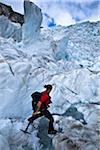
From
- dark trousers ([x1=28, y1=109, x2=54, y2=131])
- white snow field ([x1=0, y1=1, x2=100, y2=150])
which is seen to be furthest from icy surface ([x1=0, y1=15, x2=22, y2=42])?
dark trousers ([x1=28, y1=109, x2=54, y2=131])

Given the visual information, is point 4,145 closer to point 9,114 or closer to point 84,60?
point 9,114

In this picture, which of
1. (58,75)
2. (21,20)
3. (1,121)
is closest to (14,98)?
(1,121)

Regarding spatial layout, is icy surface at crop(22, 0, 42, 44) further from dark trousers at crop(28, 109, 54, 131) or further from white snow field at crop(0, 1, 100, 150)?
dark trousers at crop(28, 109, 54, 131)

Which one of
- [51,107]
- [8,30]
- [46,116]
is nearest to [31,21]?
[8,30]

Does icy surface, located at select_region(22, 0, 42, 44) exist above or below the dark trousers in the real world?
above

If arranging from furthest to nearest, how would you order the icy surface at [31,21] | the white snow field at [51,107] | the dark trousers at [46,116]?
the icy surface at [31,21] < the dark trousers at [46,116] < the white snow field at [51,107]

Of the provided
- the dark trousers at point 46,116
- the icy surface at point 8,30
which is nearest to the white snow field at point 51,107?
the dark trousers at point 46,116

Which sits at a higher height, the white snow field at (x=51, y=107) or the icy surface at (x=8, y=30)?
the icy surface at (x=8, y=30)

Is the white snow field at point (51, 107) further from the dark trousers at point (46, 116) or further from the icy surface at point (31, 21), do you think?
the icy surface at point (31, 21)

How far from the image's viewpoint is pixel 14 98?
29.3ft

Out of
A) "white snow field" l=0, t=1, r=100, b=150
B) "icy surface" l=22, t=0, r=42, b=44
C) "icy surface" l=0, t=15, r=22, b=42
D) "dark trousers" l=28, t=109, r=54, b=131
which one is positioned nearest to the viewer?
"white snow field" l=0, t=1, r=100, b=150

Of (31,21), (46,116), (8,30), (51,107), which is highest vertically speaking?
(31,21)

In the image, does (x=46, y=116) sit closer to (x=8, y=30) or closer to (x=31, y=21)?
(x=31, y=21)

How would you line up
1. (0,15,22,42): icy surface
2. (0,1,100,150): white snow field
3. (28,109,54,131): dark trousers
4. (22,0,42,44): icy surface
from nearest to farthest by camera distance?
(0,1,100,150): white snow field
(28,109,54,131): dark trousers
(22,0,42,44): icy surface
(0,15,22,42): icy surface
